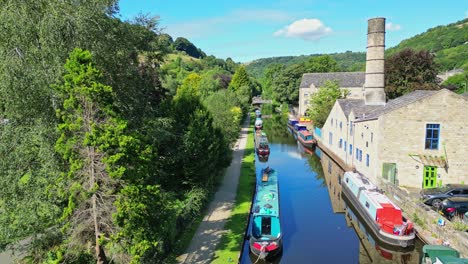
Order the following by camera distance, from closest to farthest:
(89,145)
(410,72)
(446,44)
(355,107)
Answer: (89,145) → (355,107) → (410,72) → (446,44)

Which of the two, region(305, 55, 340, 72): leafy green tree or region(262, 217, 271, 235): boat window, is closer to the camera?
region(262, 217, 271, 235): boat window

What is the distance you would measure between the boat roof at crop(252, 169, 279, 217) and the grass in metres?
0.78

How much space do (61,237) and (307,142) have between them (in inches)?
1462

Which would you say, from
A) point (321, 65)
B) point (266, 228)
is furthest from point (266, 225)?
point (321, 65)

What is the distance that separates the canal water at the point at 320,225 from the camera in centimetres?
1662

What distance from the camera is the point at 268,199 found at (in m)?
20.5

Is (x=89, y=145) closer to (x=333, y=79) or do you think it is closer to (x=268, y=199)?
(x=268, y=199)

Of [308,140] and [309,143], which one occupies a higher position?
[308,140]

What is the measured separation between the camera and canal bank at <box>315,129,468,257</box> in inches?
580

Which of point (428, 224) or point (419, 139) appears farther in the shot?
point (419, 139)

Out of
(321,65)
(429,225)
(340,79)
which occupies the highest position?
(321,65)

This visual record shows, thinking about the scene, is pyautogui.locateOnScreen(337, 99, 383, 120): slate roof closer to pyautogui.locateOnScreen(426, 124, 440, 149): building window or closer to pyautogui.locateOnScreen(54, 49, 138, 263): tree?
pyautogui.locateOnScreen(426, 124, 440, 149): building window

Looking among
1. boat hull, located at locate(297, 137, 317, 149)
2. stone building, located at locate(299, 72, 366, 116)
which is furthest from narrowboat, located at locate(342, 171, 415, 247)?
stone building, located at locate(299, 72, 366, 116)

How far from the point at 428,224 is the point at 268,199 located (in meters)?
8.59
